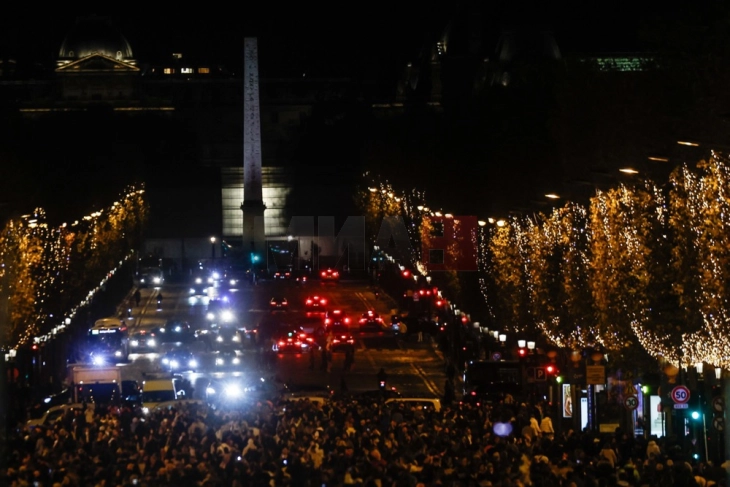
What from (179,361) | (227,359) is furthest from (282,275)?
(227,359)

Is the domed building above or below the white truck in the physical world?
above

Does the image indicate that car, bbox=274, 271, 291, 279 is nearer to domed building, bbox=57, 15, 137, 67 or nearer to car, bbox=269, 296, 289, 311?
car, bbox=269, 296, 289, 311

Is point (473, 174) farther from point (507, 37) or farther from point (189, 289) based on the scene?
point (507, 37)

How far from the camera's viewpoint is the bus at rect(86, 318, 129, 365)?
60.0m

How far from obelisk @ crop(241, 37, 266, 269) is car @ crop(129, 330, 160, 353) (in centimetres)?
4056

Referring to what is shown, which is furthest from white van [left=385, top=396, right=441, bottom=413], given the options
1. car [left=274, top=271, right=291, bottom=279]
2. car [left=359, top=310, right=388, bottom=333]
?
car [left=274, top=271, right=291, bottom=279]

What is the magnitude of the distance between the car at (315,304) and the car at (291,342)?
539 cm

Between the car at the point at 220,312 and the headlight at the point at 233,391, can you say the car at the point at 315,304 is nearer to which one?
the car at the point at 220,312

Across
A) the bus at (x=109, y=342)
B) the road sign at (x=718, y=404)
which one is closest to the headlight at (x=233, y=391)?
the road sign at (x=718, y=404)

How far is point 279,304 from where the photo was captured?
7444 cm

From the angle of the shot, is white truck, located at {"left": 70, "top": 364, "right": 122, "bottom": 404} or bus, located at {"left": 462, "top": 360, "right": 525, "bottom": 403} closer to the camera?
bus, located at {"left": 462, "top": 360, "right": 525, "bottom": 403}

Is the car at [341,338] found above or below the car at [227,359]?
above

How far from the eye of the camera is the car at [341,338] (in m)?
58.8


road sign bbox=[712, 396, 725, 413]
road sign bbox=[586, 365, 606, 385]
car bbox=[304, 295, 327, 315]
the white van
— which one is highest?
car bbox=[304, 295, 327, 315]
